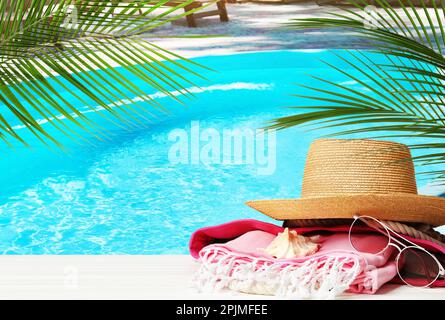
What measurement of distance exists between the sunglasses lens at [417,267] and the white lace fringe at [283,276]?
0.63 feet

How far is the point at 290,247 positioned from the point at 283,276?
16cm

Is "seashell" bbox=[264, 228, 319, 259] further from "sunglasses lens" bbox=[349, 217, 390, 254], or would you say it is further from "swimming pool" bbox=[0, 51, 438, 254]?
"swimming pool" bbox=[0, 51, 438, 254]

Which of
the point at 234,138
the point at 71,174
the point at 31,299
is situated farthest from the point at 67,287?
the point at 234,138

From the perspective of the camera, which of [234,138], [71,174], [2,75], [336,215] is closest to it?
[2,75]

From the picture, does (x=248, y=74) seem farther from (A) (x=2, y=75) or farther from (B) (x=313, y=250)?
(A) (x=2, y=75)

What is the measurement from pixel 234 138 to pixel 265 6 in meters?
2.18

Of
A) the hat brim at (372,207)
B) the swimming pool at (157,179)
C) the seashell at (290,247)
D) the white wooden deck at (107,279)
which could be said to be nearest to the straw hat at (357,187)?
the hat brim at (372,207)

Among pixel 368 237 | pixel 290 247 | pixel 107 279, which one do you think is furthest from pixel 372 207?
pixel 107 279

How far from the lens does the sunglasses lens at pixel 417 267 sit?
158 cm

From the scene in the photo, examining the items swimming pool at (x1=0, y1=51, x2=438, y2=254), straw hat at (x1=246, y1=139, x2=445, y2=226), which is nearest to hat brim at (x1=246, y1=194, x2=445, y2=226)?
straw hat at (x1=246, y1=139, x2=445, y2=226)

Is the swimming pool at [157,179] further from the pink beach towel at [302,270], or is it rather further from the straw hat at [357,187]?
the pink beach towel at [302,270]

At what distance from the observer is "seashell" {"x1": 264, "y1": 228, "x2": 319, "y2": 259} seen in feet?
5.27

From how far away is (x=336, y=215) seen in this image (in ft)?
5.69
